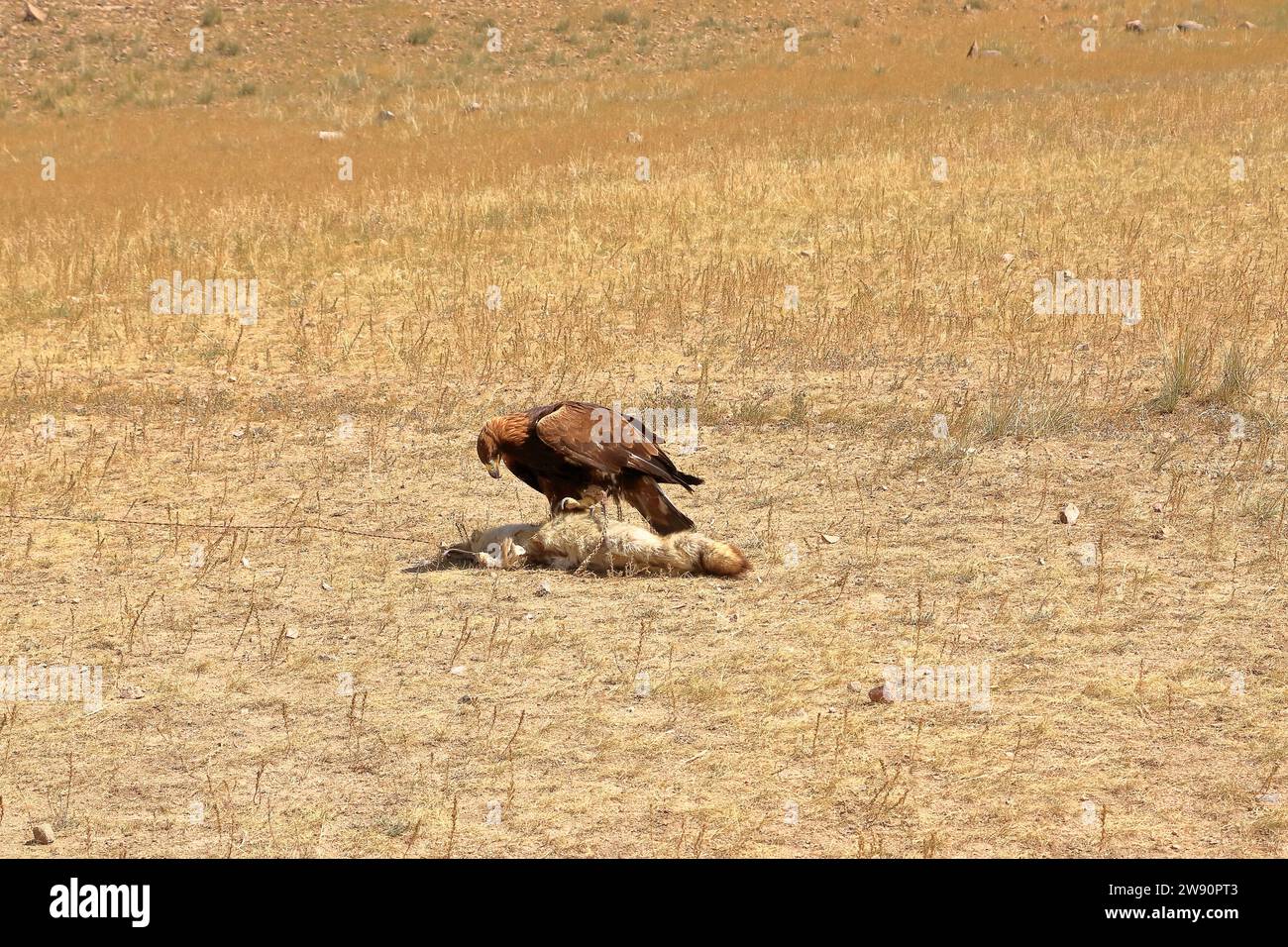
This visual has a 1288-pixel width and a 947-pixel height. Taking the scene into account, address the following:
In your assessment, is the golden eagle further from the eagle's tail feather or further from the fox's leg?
the fox's leg

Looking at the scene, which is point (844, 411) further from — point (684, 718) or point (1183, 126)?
point (1183, 126)

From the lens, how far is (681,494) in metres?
8.80

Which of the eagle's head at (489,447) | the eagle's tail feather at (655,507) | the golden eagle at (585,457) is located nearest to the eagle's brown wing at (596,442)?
the golden eagle at (585,457)

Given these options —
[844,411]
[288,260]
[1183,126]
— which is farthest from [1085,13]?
[844,411]

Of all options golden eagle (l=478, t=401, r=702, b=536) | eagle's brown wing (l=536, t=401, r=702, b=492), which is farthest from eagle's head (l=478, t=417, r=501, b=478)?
eagle's brown wing (l=536, t=401, r=702, b=492)

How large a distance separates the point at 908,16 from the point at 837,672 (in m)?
37.6

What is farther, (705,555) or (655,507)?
(655,507)

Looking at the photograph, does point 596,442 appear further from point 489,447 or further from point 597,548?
point 597,548

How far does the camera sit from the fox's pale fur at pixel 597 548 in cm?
734

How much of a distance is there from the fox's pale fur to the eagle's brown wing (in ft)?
1.18

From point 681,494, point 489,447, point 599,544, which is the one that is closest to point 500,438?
point 489,447

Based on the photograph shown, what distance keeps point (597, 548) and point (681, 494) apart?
4.71 ft

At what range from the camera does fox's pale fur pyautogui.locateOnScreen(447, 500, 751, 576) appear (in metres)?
7.34

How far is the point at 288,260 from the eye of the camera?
1534 centimetres
